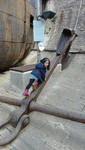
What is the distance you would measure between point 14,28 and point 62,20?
6281mm

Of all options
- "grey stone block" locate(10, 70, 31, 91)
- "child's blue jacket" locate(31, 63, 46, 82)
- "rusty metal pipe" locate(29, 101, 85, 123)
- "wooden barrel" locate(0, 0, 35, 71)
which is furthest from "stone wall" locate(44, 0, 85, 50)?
"rusty metal pipe" locate(29, 101, 85, 123)

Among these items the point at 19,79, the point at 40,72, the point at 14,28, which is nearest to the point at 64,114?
the point at 40,72

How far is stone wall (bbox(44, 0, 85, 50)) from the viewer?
7798 millimetres

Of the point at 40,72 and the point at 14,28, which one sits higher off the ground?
the point at 14,28

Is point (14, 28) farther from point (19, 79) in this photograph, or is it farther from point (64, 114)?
point (64, 114)

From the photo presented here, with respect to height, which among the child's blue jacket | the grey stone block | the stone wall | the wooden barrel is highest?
the stone wall

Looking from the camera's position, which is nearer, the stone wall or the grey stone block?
the grey stone block

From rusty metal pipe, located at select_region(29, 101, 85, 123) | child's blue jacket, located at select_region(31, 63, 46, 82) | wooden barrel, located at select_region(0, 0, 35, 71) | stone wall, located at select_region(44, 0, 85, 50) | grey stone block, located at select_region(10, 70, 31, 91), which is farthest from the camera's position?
stone wall, located at select_region(44, 0, 85, 50)

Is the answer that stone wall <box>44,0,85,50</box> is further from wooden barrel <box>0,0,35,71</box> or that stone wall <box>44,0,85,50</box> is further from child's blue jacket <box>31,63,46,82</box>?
child's blue jacket <box>31,63,46,82</box>

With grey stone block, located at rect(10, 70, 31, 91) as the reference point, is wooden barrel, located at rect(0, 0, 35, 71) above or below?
above

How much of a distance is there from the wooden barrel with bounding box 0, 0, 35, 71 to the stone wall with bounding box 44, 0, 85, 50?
157 inches

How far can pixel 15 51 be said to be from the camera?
3.85 m

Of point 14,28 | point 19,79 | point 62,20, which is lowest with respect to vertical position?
point 19,79

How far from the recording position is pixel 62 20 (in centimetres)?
862
